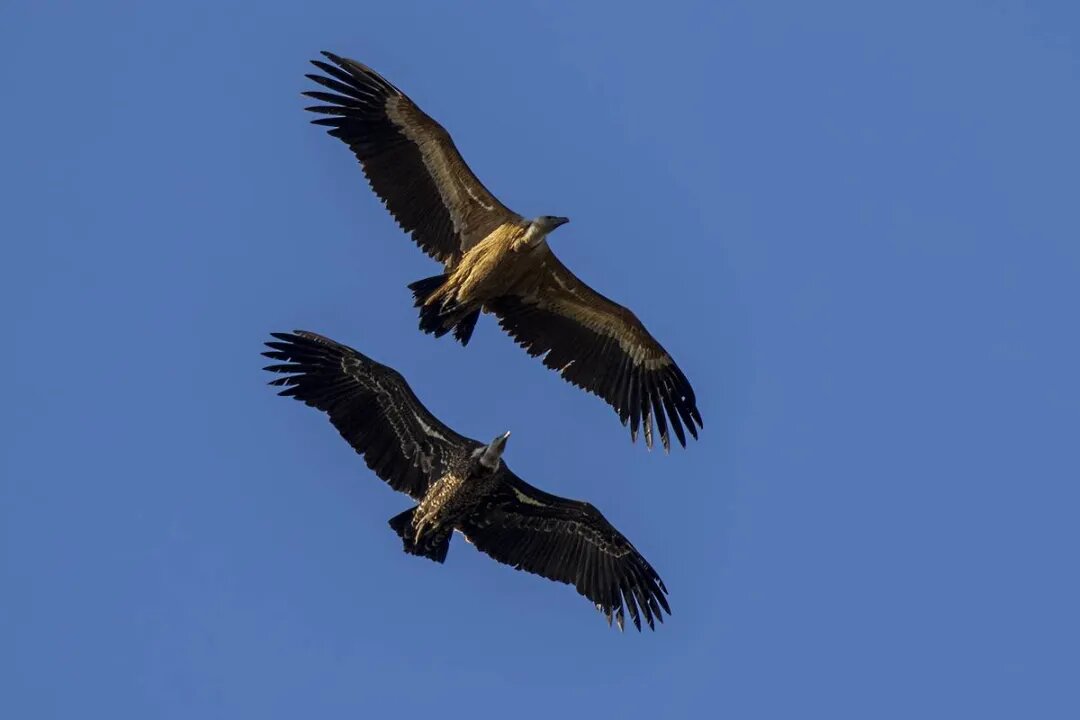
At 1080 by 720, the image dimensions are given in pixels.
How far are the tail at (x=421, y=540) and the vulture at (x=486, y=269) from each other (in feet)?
7.82

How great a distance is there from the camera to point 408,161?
2097 centimetres

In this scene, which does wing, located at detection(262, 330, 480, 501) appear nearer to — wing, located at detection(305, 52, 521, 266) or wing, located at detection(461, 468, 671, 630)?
wing, located at detection(461, 468, 671, 630)

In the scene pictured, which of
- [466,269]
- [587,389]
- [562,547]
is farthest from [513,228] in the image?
[562,547]

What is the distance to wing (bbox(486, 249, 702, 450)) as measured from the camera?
21562 millimetres

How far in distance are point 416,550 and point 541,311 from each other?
3761mm

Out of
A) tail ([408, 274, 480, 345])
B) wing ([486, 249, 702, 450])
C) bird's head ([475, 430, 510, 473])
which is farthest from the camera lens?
wing ([486, 249, 702, 450])

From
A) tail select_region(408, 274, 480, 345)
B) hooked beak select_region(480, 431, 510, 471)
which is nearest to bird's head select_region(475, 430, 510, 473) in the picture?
hooked beak select_region(480, 431, 510, 471)

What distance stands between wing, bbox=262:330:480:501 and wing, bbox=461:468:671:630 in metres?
0.91

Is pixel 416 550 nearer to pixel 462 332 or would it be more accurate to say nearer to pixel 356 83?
pixel 462 332

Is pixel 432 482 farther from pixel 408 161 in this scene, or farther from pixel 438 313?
pixel 408 161

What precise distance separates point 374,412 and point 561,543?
8.68ft

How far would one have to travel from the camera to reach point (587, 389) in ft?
71.5

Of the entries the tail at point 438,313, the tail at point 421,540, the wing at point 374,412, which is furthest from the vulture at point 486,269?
the tail at point 421,540

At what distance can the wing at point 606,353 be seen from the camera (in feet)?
70.7
